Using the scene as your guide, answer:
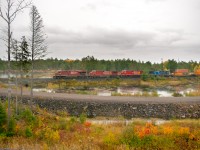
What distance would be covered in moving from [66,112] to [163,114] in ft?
40.6

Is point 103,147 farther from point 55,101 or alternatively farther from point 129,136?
point 55,101

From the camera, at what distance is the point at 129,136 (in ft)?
52.2

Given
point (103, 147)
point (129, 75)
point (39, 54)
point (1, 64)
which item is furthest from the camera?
point (1, 64)

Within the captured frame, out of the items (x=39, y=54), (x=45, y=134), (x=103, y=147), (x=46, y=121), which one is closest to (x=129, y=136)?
(x=103, y=147)

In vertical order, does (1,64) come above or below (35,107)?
above

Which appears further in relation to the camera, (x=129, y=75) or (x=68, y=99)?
(x=129, y=75)

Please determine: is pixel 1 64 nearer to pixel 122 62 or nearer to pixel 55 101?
pixel 122 62

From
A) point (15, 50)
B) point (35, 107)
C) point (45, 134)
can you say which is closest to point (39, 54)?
point (15, 50)

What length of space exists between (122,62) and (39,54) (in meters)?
119

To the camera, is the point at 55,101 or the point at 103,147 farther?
the point at 55,101

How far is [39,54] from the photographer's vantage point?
87.4ft

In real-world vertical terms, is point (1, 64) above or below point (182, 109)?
above

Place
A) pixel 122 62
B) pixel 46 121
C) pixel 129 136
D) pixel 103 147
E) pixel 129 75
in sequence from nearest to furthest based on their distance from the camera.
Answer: pixel 103 147 < pixel 129 136 < pixel 46 121 < pixel 129 75 < pixel 122 62

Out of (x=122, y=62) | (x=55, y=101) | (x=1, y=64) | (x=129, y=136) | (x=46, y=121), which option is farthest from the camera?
(x=122, y=62)
